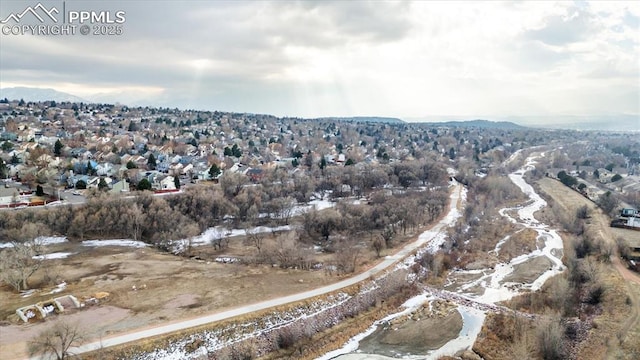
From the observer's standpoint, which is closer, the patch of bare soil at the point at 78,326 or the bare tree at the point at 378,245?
the patch of bare soil at the point at 78,326

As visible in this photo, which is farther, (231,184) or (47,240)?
(231,184)

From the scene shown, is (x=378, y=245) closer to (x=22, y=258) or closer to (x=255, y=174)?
(x=22, y=258)

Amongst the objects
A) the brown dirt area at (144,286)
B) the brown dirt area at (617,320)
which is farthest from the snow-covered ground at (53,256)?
the brown dirt area at (617,320)

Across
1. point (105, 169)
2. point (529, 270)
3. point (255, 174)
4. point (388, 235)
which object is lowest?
point (529, 270)

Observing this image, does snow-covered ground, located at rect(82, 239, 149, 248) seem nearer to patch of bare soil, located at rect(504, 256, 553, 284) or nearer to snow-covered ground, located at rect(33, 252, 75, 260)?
snow-covered ground, located at rect(33, 252, 75, 260)

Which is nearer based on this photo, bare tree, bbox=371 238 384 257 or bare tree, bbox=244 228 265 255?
bare tree, bbox=371 238 384 257

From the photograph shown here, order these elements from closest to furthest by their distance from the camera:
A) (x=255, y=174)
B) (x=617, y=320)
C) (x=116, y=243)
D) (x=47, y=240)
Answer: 1. (x=617, y=320)
2. (x=47, y=240)
3. (x=116, y=243)
4. (x=255, y=174)

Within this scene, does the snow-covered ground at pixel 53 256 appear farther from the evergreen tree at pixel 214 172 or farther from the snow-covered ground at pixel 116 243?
the evergreen tree at pixel 214 172

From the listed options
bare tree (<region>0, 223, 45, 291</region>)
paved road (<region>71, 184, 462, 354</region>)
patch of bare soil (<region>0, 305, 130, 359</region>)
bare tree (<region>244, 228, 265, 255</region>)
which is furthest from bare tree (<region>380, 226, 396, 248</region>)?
bare tree (<region>0, 223, 45, 291</region>)

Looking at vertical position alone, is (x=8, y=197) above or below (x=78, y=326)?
above

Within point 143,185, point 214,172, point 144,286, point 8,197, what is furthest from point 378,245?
point 8,197
